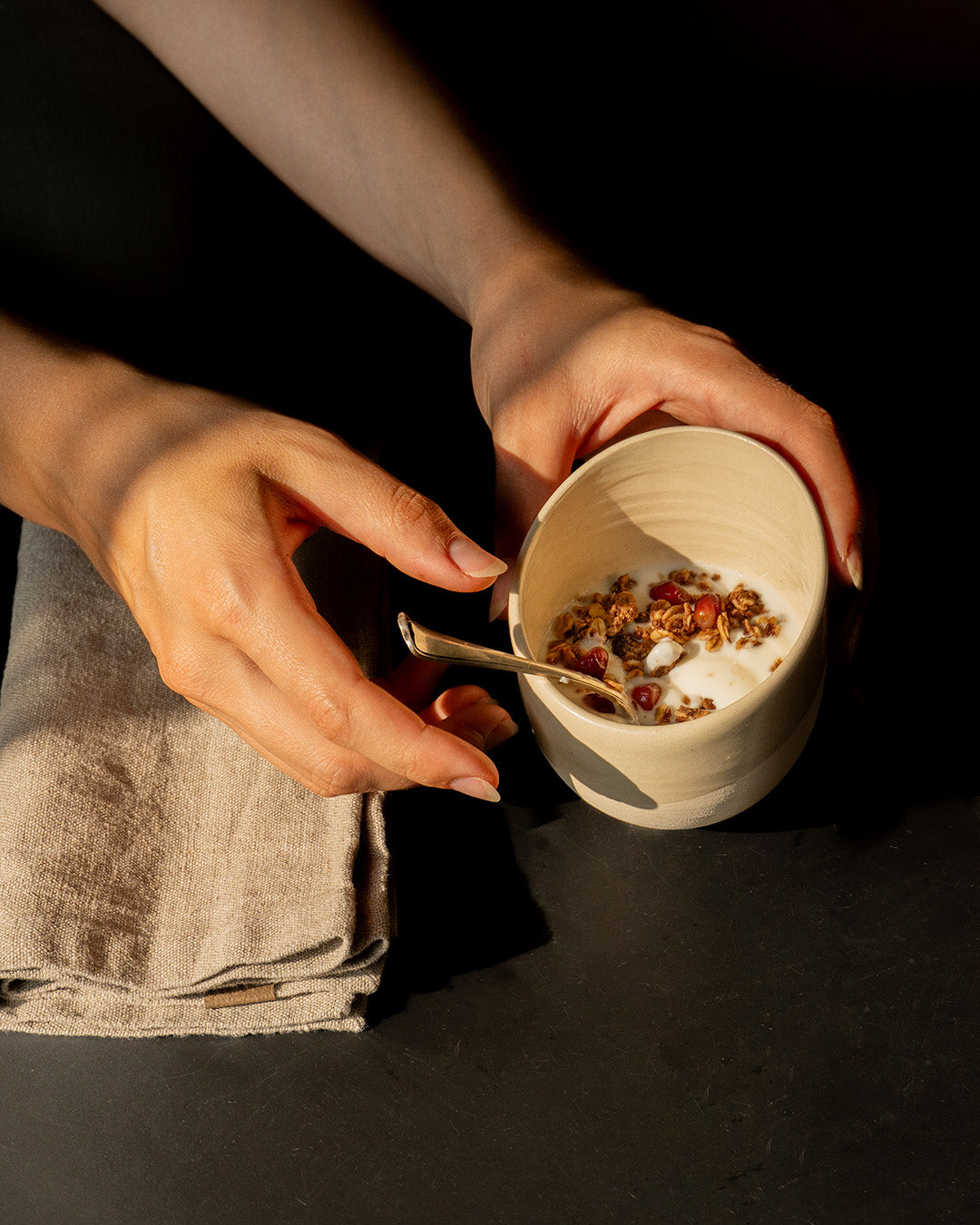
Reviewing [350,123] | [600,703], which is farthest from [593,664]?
[350,123]

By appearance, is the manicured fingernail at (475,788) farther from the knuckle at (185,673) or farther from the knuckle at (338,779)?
the knuckle at (185,673)

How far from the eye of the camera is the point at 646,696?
756 mm

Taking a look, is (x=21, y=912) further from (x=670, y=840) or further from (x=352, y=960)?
(x=670, y=840)

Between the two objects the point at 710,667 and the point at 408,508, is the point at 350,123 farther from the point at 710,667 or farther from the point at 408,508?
the point at 710,667

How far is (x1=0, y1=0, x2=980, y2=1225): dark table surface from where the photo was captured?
68 cm

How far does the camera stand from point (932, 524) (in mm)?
894

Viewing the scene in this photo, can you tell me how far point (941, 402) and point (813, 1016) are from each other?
565 millimetres

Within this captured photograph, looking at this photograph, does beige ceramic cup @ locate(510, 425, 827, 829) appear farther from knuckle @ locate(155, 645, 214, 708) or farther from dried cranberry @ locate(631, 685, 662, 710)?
knuckle @ locate(155, 645, 214, 708)

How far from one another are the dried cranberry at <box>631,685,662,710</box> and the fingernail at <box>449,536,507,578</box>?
0.14 meters

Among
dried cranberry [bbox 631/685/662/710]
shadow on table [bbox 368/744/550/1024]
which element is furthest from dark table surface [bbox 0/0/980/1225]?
dried cranberry [bbox 631/685/662/710]

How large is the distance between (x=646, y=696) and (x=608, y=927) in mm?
164

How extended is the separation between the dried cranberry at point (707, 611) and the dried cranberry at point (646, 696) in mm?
60

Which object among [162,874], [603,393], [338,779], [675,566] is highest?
[603,393]

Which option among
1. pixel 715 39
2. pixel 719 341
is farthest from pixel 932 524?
pixel 715 39
